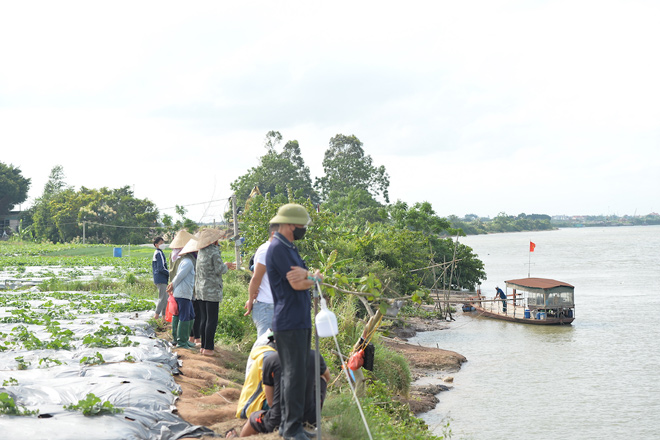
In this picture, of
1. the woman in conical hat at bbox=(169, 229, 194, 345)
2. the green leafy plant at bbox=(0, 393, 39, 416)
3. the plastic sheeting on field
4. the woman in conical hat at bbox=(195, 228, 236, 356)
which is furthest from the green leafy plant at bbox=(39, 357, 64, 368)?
the woman in conical hat at bbox=(169, 229, 194, 345)

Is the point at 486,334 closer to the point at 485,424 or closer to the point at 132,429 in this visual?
the point at 485,424

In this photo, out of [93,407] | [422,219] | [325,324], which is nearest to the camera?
[325,324]

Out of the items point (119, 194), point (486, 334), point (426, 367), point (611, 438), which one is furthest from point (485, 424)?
point (119, 194)

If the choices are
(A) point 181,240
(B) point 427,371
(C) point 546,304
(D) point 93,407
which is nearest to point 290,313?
(D) point 93,407

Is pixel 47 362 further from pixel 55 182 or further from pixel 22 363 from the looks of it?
pixel 55 182

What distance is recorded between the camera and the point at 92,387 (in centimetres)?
612

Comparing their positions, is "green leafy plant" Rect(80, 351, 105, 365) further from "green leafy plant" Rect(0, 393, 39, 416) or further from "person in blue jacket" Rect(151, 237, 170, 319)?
"person in blue jacket" Rect(151, 237, 170, 319)

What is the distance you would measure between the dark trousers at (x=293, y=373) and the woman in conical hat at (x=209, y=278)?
3799mm

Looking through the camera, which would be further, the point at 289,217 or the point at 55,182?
the point at 55,182

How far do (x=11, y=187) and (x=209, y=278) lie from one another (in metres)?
64.7

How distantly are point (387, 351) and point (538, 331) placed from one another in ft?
55.1

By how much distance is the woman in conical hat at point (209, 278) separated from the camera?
8.67 meters

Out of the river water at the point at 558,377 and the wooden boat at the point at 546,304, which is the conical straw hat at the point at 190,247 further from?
the wooden boat at the point at 546,304

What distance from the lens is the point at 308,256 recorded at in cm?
2052
